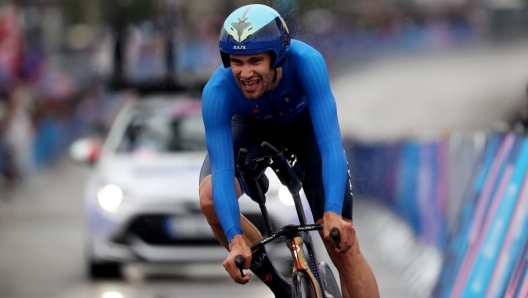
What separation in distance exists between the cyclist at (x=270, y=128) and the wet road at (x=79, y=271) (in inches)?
142

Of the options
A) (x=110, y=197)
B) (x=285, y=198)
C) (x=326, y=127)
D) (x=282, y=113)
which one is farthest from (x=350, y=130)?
(x=326, y=127)

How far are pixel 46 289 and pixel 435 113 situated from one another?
20.4 meters

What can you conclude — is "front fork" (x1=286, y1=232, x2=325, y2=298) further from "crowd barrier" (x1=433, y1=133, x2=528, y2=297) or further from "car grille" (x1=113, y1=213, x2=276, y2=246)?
"car grille" (x1=113, y1=213, x2=276, y2=246)

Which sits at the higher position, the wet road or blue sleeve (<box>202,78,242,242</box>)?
blue sleeve (<box>202,78,242,242</box>)

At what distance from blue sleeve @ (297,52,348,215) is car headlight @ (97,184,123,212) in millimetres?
4904

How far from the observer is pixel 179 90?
37.5ft

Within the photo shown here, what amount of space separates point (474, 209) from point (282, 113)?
2761 millimetres

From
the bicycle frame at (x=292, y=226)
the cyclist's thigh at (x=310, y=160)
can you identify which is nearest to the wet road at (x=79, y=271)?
the cyclist's thigh at (x=310, y=160)

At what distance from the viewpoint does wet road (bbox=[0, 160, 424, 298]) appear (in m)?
9.80

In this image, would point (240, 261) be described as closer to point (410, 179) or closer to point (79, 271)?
point (79, 271)

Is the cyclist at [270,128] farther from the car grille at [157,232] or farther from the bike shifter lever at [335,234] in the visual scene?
the car grille at [157,232]

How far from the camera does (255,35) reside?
525cm

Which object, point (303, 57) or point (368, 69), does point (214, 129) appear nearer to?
point (303, 57)

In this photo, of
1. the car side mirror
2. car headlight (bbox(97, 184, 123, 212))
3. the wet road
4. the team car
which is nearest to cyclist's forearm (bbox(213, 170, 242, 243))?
the team car
